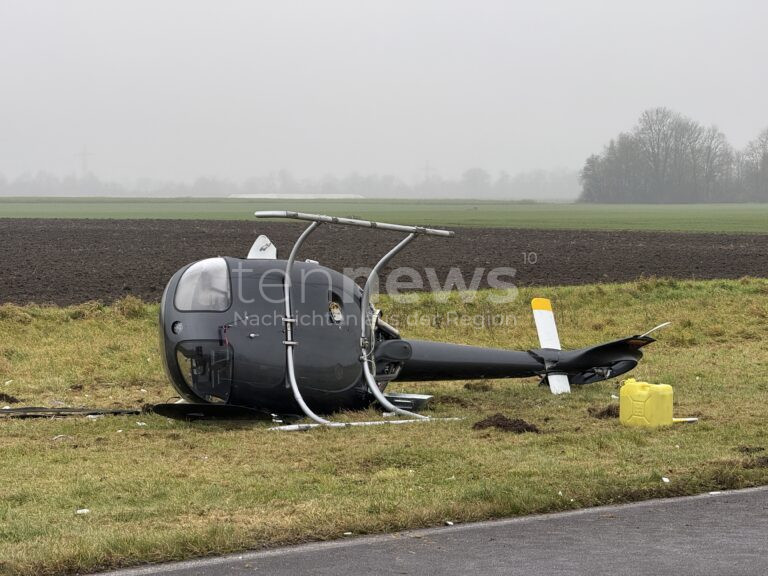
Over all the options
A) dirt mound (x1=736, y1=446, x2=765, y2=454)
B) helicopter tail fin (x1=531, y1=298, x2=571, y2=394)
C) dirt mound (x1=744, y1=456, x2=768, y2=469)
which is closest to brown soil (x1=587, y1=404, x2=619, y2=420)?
helicopter tail fin (x1=531, y1=298, x2=571, y2=394)

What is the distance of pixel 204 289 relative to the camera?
39.2 feet

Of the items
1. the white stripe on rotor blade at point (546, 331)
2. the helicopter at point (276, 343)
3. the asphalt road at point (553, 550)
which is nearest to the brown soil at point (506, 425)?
the helicopter at point (276, 343)

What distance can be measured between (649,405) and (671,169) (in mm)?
161104

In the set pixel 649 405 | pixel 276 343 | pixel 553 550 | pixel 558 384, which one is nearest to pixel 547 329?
pixel 558 384

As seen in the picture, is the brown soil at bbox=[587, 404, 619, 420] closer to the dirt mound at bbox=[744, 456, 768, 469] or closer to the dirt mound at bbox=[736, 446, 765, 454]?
the dirt mound at bbox=[736, 446, 765, 454]

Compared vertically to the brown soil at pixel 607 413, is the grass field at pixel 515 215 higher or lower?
higher

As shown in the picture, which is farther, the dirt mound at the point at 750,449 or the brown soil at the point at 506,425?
the brown soil at the point at 506,425

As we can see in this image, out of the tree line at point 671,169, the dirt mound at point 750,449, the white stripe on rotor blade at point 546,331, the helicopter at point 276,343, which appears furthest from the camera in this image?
the tree line at point 671,169

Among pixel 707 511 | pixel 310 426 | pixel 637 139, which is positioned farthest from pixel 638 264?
pixel 637 139

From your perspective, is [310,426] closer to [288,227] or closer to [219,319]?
[219,319]

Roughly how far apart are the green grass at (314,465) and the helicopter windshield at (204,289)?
1429 mm

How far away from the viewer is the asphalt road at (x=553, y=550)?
6.64 m

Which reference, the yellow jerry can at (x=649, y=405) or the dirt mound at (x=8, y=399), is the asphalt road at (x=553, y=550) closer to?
the yellow jerry can at (x=649, y=405)

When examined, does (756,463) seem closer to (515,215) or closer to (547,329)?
(547,329)
